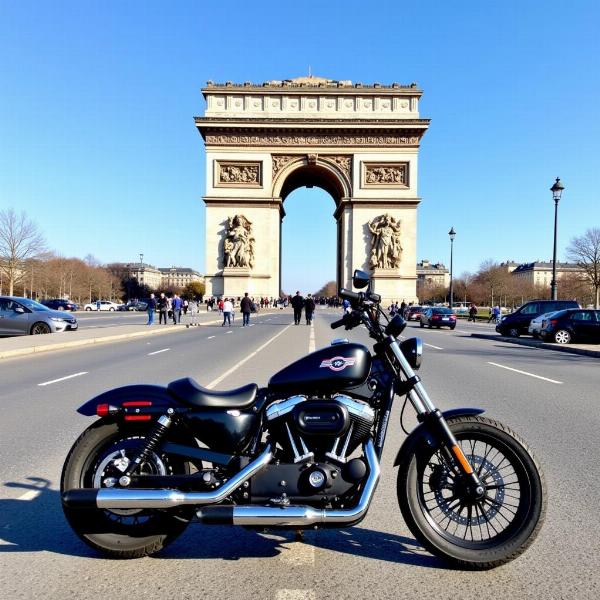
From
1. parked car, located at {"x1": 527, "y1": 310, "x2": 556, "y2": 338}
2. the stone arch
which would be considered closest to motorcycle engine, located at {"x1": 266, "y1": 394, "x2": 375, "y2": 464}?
parked car, located at {"x1": 527, "y1": 310, "x2": 556, "y2": 338}

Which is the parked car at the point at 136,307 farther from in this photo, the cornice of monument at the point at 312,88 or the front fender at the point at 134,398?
the front fender at the point at 134,398

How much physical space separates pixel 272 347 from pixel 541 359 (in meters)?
7.50

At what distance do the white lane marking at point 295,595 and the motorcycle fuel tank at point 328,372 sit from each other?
983mm

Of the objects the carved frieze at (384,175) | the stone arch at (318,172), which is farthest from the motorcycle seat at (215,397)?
the carved frieze at (384,175)

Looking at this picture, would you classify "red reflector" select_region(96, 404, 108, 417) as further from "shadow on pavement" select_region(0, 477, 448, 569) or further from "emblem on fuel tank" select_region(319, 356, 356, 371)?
"emblem on fuel tank" select_region(319, 356, 356, 371)

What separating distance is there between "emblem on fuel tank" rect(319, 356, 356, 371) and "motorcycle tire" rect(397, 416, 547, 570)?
60 centimetres

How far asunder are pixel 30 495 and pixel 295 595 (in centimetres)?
237

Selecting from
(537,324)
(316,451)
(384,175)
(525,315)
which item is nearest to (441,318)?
(525,315)

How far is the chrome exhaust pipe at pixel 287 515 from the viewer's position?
272cm

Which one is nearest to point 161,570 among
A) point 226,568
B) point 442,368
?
point 226,568

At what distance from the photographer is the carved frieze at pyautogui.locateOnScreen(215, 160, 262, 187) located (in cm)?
A: 5309

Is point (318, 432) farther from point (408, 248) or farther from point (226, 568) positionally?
point (408, 248)

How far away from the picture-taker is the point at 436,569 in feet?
9.63

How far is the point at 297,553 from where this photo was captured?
3.10 meters
